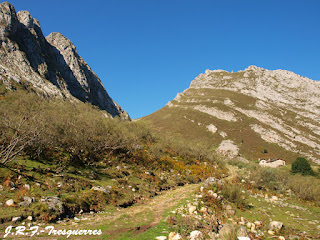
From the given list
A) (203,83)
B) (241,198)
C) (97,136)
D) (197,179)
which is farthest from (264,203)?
(203,83)

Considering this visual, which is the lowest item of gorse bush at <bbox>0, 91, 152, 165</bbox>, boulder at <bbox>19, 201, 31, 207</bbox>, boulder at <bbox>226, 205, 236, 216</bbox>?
boulder at <bbox>226, 205, 236, 216</bbox>

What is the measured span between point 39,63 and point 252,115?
128 meters

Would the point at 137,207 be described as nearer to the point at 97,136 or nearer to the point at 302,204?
the point at 97,136

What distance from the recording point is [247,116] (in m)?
116

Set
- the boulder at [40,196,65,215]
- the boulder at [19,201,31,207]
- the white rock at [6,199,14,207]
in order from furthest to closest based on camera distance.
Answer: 1. the boulder at [40,196,65,215]
2. the boulder at [19,201,31,207]
3. the white rock at [6,199,14,207]

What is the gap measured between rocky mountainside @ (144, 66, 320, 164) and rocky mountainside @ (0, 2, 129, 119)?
46.5m

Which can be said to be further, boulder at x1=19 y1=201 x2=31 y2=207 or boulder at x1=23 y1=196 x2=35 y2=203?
boulder at x1=23 y1=196 x2=35 y2=203

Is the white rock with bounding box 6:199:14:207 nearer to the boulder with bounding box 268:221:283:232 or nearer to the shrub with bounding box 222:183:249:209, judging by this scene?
the boulder with bounding box 268:221:283:232

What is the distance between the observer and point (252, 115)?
11550 cm

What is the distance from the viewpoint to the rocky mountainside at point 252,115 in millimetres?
88750

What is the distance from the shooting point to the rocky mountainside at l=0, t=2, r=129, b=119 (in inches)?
2840

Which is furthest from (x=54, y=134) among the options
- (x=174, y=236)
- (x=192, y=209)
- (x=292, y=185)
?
(x=292, y=185)

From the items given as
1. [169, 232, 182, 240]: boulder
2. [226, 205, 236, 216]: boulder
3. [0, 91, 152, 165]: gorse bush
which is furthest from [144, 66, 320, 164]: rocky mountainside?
[169, 232, 182, 240]: boulder

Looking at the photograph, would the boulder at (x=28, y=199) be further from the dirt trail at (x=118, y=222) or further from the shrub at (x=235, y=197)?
the shrub at (x=235, y=197)
